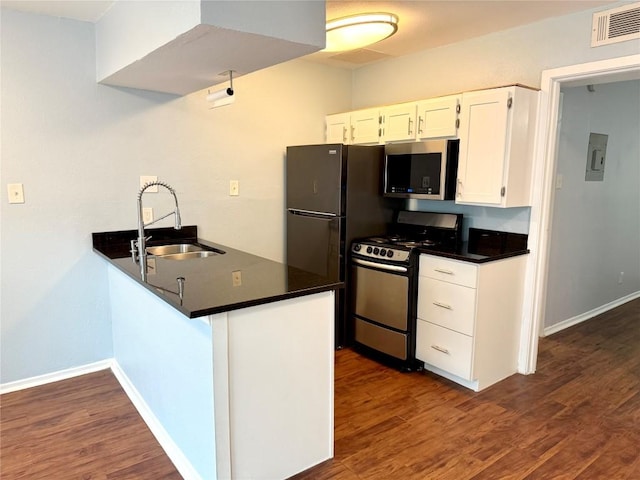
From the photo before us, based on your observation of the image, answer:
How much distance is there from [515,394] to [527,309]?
60 centimetres

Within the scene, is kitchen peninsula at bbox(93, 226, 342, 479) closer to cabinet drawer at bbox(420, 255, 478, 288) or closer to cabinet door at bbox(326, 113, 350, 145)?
cabinet drawer at bbox(420, 255, 478, 288)

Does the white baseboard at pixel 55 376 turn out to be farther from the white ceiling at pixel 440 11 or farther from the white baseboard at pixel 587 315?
the white baseboard at pixel 587 315

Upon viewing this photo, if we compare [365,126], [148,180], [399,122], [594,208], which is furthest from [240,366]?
[594,208]

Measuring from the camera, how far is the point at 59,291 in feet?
9.37

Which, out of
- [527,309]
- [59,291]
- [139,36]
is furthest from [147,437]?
[527,309]

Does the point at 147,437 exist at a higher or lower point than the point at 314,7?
lower

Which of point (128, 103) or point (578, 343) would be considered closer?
point (128, 103)

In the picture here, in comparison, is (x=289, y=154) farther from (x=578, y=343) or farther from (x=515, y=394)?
(x=578, y=343)

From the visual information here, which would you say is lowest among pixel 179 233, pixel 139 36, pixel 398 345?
pixel 398 345

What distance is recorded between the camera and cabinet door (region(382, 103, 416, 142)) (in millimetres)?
3252

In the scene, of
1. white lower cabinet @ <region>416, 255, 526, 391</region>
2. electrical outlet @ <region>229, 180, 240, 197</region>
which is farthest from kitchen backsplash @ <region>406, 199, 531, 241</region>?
electrical outlet @ <region>229, 180, 240, 197</region>

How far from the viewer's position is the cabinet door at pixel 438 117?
298 centimetres

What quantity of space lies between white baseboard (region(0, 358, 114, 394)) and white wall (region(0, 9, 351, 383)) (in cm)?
4

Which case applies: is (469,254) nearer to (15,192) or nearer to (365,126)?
(365,126)
